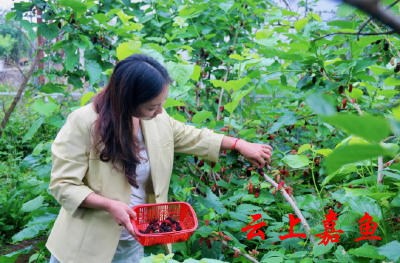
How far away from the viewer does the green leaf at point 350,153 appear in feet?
1.24

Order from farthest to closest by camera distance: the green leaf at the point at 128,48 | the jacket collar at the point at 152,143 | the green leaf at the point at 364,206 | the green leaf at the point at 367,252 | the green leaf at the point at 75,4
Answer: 1. the green leaf at the point at 75,4
2. the green leaf at the point at 128,48
3. the jacket collar at the point at 152,143
4. the green leaf at the point at 364,206
5. the green leaf at the point at 367,252

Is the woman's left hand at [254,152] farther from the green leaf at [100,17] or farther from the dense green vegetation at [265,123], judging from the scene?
the green leaf at [100,17]

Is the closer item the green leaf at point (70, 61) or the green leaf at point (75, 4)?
the green leaf at point (75, 4)

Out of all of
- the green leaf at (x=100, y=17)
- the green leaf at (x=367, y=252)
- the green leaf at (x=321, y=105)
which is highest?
the green leaf at (x=321, y=105)

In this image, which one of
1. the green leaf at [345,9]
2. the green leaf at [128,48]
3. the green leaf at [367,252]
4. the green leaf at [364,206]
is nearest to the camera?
the green leaf at [345,9]

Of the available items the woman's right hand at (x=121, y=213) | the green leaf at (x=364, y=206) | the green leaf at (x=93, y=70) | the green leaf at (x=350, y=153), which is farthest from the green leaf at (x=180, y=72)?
the green leaf at (x=350, y=153)

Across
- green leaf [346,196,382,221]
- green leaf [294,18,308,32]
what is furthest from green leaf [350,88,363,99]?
green leaf [346,196,382,221]

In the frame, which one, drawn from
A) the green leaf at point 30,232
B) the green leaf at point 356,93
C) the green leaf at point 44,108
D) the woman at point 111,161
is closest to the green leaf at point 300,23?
the green leaf at point 356,93

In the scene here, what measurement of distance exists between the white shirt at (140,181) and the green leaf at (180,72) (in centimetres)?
32

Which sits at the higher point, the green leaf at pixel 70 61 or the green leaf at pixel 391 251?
the green leaf at pixel 70 61

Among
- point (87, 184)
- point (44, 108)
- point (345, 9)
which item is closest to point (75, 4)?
point (44, 108)

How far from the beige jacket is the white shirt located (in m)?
0.04

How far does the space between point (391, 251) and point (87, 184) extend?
1.21m

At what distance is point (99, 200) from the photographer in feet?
5.51
